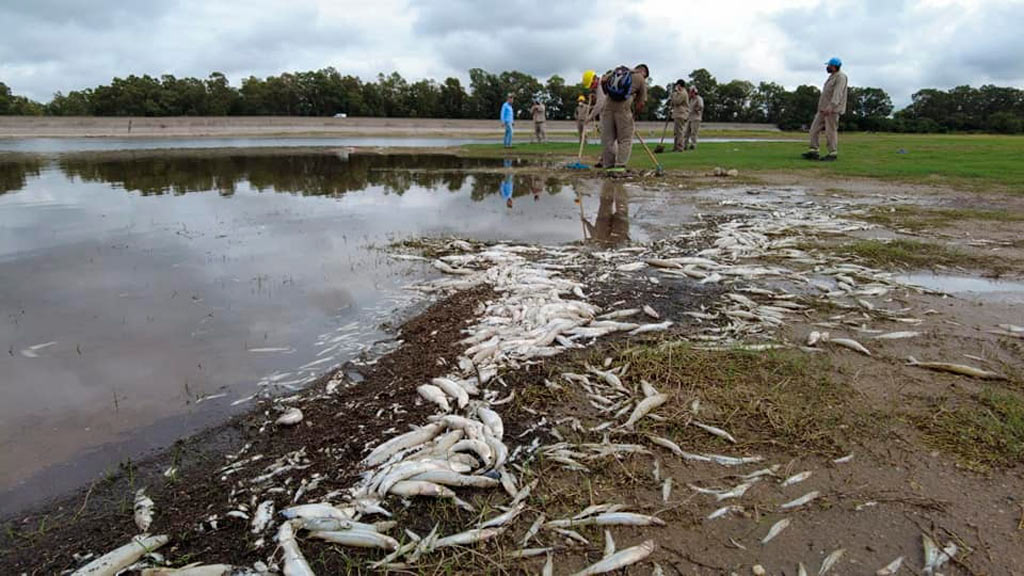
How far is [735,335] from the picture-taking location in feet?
19.1

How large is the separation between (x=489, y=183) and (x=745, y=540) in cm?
1794

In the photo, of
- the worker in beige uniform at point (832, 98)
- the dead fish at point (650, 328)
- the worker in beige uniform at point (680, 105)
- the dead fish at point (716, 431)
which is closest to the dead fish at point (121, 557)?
the dead fish at point (716, 431)

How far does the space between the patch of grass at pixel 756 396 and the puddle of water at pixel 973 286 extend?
11.1 ft

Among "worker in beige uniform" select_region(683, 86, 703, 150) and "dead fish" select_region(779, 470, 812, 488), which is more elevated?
"worker in beige uniform" select_region(683, 86, 703, 150)

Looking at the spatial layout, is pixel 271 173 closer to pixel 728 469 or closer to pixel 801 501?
Answer: pixel 728 469

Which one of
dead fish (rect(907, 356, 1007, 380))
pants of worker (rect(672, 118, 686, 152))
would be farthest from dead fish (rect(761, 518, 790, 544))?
pants of worker (rect(672, 118, 686, 152))

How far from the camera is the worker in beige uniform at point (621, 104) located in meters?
17.9

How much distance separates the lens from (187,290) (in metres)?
7.96

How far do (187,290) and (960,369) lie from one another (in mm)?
9121

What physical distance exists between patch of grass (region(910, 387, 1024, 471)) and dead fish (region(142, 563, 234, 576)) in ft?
14.8

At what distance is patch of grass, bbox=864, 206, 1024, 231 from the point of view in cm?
1100

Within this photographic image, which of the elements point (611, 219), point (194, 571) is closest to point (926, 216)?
point (611, 219)

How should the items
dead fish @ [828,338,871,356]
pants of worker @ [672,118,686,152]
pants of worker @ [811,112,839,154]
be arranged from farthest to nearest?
pants of worker @ [672,118,686,152], pants of worker @ [811,112,839,154], dead fish @ [828,338,871,356]

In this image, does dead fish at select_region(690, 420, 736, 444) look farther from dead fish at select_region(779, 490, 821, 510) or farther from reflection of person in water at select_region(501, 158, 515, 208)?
reflection of person in water at select_region(501, 158, 515, 208)
